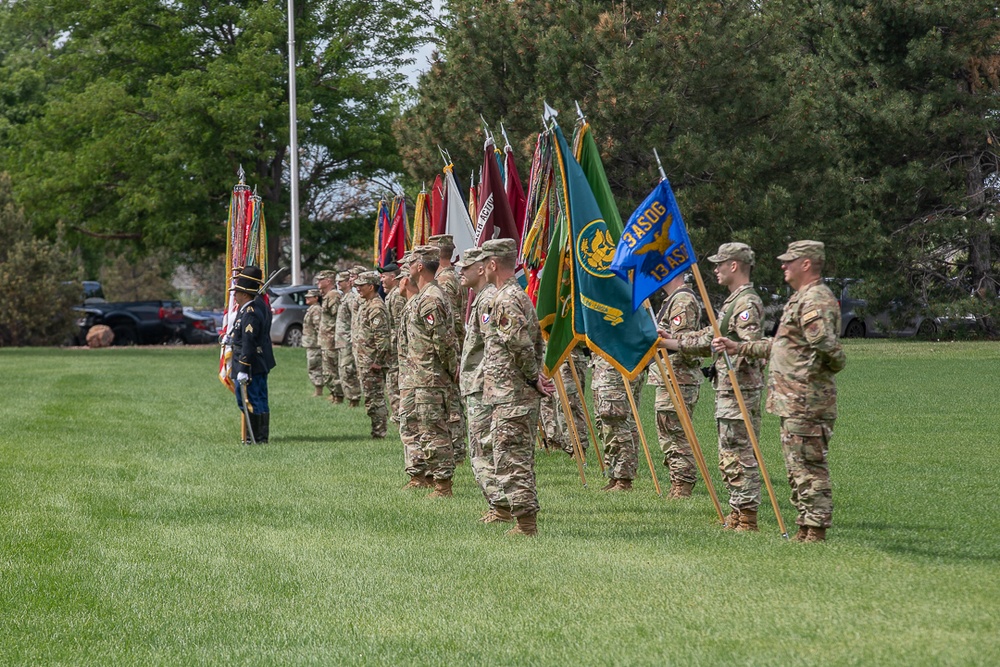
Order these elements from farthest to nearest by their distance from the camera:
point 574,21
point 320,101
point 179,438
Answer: point 320,101 < point 574,21 < point 179,438

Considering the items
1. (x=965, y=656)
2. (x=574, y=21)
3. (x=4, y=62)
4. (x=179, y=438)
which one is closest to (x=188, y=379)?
(x=179, y=438)

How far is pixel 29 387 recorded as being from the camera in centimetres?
2503

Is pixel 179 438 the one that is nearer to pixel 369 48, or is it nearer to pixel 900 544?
pixel 900 544

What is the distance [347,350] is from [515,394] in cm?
1144

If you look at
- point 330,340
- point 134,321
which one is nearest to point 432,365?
point 330,340

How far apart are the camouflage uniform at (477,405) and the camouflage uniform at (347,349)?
33.1ft

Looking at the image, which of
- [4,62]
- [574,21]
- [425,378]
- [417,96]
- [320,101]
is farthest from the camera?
[4,62]

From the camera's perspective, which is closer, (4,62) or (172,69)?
(172,69)

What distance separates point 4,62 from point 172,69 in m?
11.9

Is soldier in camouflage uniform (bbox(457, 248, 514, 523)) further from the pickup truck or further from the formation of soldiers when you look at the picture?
the pickup truck

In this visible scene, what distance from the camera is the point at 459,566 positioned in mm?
8477

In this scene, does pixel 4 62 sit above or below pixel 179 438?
above

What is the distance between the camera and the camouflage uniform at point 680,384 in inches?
438

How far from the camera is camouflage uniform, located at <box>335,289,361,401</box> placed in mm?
20797
